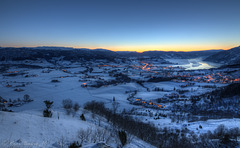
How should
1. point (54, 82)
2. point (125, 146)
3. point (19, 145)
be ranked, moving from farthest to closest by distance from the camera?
point (54, 82)
point (125, 146)
point (19, 145)

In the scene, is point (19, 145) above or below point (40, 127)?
above

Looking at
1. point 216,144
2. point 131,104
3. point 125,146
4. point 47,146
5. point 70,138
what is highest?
point 47,146

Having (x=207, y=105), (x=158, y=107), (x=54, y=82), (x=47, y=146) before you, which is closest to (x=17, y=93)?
(x=54, y=82)

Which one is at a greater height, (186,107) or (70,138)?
(70,138)

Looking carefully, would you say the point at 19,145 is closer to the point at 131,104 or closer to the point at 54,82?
the point at 131,104

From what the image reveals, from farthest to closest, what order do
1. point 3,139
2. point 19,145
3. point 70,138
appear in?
point 70,138 < point 3,139 < point 19,145

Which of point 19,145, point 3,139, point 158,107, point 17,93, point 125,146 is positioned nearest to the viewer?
point 19,145

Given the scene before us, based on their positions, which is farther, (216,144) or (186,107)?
(186,107)

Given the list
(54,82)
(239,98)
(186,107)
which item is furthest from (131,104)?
(54,82)

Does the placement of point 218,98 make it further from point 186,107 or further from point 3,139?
point 3,139
